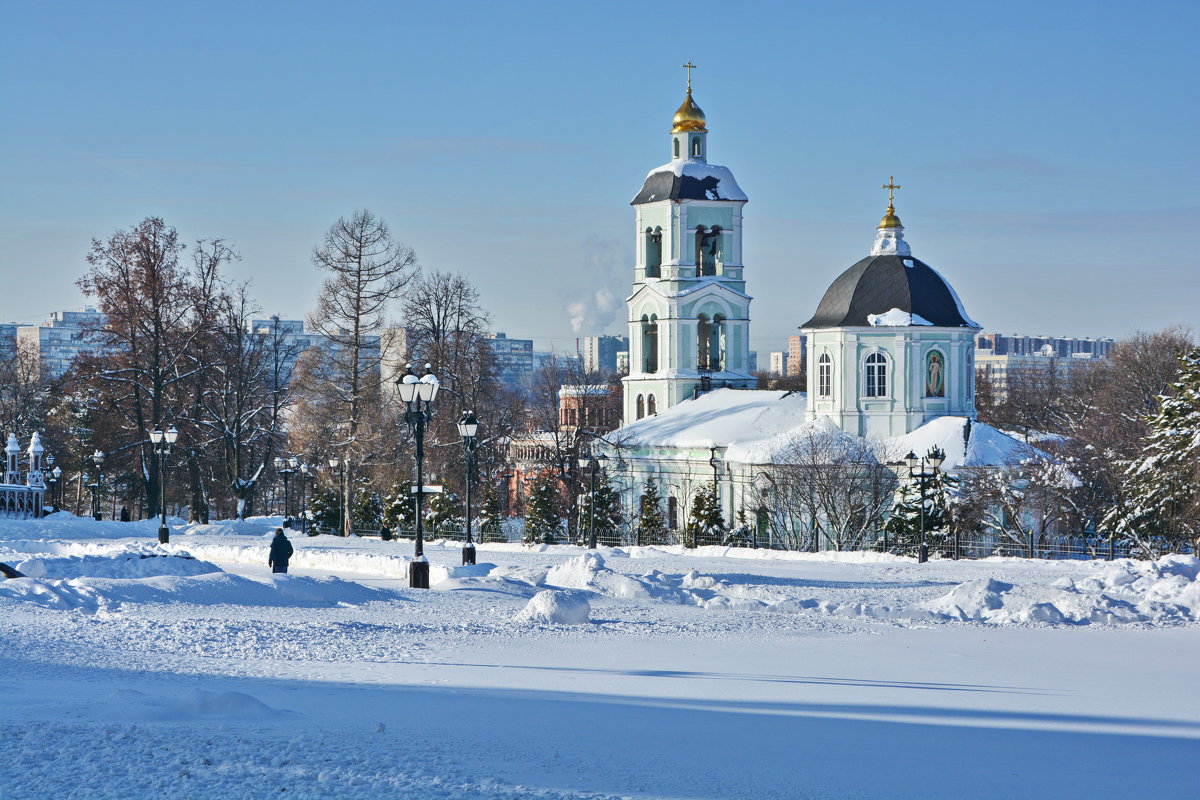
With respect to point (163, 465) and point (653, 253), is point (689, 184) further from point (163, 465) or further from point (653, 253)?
point (163, 465)

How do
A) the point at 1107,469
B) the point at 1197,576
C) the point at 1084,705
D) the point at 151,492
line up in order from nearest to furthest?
the point at 1084,705
the point at 1197,576
the point at 1107,469
the point at 151,492

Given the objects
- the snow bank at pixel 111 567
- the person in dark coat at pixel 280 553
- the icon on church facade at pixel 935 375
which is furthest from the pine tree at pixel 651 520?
the snow bank at pixel 111 567

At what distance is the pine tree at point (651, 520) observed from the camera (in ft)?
125

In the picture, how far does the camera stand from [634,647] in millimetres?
12906

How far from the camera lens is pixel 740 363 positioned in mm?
55281

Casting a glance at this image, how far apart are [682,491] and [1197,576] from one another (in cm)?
3035

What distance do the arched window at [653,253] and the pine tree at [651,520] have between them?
996 cm

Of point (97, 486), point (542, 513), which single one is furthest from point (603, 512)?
point (97, 486)

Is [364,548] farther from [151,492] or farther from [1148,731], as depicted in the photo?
[1148,731]

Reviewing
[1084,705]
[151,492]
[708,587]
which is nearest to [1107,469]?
[708,587]

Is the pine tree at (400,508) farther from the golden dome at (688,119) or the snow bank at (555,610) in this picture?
the snow bank at (555,610)

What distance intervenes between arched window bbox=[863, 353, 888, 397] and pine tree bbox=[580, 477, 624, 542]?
8944 millimetres

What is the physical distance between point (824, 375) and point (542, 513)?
1048 centimetres

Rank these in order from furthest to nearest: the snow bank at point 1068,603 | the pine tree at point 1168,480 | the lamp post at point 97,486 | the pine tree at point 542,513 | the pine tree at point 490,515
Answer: the pine tree at point 542,513
the lamp post at point 97,486
the pine tree at point 490,515
the pine tree at point 1168,480
the snow bank at point 1068,603
